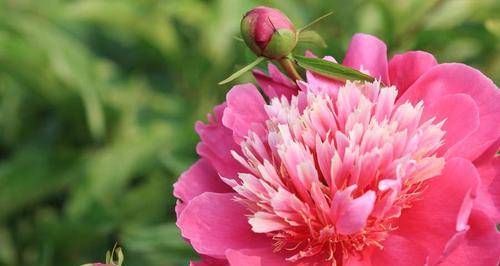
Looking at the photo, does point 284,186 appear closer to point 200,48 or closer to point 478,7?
point 478,7

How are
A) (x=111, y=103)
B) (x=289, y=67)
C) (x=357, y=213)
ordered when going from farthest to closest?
(x=111, y=103) < (x=289, y=67) < (x=357, y=213)

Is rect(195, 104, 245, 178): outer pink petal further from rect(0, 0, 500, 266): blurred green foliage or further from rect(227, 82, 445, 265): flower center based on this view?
rect(0, 0, 500, 266): blurred green foliage

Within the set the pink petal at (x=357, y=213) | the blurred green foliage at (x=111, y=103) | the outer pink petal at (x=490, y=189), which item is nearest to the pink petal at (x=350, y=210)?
the pink petal at (x=357, y=213)

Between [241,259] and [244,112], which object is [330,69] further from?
[241,259]

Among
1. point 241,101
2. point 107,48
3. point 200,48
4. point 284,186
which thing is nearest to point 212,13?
point 200,48

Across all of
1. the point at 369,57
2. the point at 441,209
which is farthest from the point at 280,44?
the point at 441,209

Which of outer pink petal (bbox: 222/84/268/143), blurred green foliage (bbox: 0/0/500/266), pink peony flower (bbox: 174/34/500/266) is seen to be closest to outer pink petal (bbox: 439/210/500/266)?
pink peony flower (bbox: 174/34/500/266)
